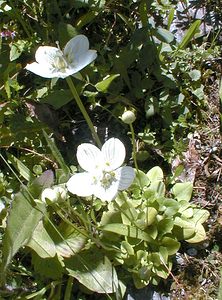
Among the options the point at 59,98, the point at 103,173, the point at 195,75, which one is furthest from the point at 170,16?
the point at 103,173

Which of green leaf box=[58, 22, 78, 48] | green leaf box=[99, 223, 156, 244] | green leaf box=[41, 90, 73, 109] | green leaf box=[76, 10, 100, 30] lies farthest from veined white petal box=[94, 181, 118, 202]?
green leaf box=[76, 10, 100, 30]

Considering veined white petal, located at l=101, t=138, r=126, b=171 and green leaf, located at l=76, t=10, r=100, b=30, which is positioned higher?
green leaf, located at l=76, t=10, r=100, b=30

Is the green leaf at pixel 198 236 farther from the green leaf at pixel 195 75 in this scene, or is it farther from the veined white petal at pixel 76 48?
the veined white petal at pixel 76 48

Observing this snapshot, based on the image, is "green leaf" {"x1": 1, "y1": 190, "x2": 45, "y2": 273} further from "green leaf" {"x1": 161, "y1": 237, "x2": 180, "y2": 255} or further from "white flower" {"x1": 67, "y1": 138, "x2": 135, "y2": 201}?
"green leaf" {"x1": 161, "y1": 237, "x2": 180, "y2": 255}

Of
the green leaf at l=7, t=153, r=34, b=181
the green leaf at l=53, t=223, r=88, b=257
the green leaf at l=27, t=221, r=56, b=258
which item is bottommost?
the green leaf at l=53, t=223, r=88, b=257

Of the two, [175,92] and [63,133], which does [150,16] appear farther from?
[63,133]

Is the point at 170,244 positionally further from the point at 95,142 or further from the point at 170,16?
the point at 170,16

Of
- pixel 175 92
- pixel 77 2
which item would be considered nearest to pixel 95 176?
pixel 175 92
